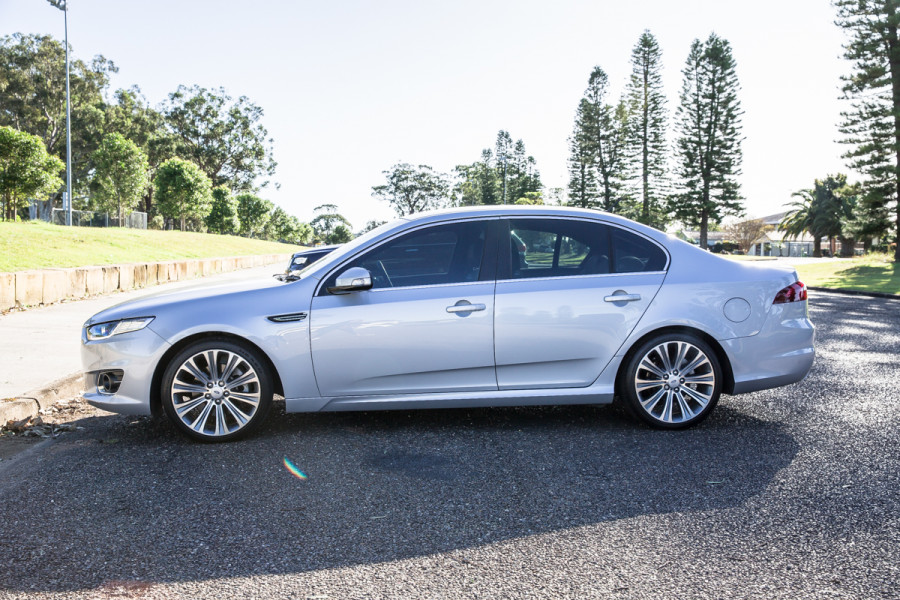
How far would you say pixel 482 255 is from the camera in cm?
508

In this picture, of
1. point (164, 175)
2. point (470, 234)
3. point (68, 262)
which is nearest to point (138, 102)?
point (164, 175)

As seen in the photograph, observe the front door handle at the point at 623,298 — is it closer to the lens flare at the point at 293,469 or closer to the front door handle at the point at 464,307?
the front door handle at the point at 464,307

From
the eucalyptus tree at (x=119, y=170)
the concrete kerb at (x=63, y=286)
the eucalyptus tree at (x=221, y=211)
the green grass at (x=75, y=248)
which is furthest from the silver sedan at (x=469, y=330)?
the eucalyptus tree at (x=221, y=211)

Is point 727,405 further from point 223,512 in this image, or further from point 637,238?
point 223,512

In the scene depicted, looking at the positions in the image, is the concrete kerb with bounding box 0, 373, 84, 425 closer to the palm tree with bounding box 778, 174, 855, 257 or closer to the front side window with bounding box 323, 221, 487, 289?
the front side window with bounding box 323, 221, 487, 289

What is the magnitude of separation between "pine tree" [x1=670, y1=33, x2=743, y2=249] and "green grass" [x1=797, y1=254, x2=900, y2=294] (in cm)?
1839

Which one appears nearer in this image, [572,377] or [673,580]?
[673,580]

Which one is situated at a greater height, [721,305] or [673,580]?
[721,305]

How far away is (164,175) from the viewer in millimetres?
48188

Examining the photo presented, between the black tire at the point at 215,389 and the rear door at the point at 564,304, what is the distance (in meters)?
1.67

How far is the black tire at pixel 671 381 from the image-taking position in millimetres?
5039

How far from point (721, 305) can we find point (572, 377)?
1.20 meters

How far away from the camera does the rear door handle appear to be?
500cm

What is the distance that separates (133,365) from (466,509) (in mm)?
2585
